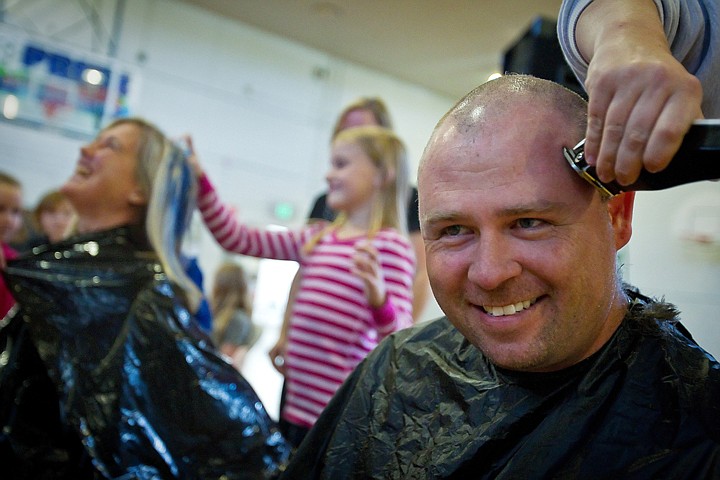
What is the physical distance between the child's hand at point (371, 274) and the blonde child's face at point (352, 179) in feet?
1.03

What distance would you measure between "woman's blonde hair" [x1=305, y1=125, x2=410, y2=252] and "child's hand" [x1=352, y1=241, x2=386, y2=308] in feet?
0.84

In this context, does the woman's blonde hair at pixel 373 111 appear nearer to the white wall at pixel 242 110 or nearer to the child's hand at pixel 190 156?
the child's hand at pixel 190 156

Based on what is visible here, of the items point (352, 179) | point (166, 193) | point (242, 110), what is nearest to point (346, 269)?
point (352, 179)

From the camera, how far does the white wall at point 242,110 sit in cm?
496

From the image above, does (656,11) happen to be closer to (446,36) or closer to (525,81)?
(525,81)

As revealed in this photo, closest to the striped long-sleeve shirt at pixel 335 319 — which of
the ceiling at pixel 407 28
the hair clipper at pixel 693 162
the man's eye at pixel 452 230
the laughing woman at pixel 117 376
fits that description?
the laughing woman at pixel 117 376

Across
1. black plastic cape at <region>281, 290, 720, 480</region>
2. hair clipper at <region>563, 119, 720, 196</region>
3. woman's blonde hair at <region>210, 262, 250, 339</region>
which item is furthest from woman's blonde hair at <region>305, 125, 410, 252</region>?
woman's blonde hair at <region>210, 262, 250, 339</region>

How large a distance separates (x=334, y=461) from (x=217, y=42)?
4927mm

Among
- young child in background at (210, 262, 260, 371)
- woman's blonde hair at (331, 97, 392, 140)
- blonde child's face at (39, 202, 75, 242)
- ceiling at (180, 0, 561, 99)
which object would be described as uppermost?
ceiling at (180, 0, 561, 99)

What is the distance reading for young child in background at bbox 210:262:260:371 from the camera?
4035 millimetres

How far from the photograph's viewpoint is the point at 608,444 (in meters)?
0.80

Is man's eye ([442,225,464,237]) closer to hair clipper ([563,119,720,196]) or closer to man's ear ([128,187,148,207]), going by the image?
hair clipper ([563,119,720,196])

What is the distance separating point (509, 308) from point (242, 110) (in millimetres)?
4956

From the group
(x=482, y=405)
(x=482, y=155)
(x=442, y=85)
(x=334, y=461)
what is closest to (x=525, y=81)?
(x=482, y=155)
